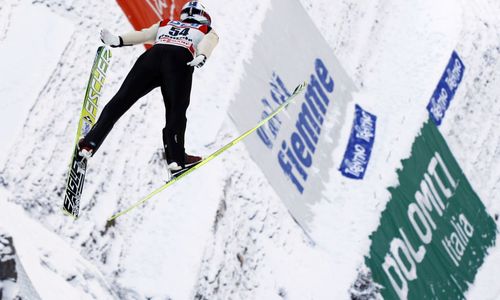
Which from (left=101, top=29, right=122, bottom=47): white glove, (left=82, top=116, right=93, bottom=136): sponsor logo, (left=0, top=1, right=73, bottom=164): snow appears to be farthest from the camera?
(left=0, top=1, right=73, bottom=164): snow

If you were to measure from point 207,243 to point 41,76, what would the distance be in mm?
3239

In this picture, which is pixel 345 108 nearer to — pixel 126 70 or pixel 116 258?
pixel 126 70

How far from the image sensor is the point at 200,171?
14906mm

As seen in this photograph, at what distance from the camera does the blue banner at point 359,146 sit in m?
18.8

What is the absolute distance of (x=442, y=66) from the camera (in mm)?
20875

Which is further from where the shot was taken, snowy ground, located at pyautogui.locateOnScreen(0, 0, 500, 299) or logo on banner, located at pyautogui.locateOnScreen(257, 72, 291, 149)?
logo on banner, located at pyautogui.locateOnScreen(257, 72, 291, 149)

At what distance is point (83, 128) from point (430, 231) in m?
10.1

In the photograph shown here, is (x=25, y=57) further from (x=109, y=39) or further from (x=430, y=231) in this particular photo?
(x=430, y=231)

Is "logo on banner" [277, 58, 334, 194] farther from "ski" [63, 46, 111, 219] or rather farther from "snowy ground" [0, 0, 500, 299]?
"ski" [63, 46, 111, 219]

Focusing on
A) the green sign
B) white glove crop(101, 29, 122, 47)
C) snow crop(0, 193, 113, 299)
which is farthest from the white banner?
white glove crop(101, 29, 122, 47)

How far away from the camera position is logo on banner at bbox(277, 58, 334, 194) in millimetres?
17094

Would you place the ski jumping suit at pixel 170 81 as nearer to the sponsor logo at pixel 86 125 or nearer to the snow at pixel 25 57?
the sponsor logo at pixel 86 125

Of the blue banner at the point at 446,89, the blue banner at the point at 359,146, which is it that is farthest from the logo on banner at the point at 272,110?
the blue banner at the point at 446,89

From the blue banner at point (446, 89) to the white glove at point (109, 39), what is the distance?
10.9 metres
